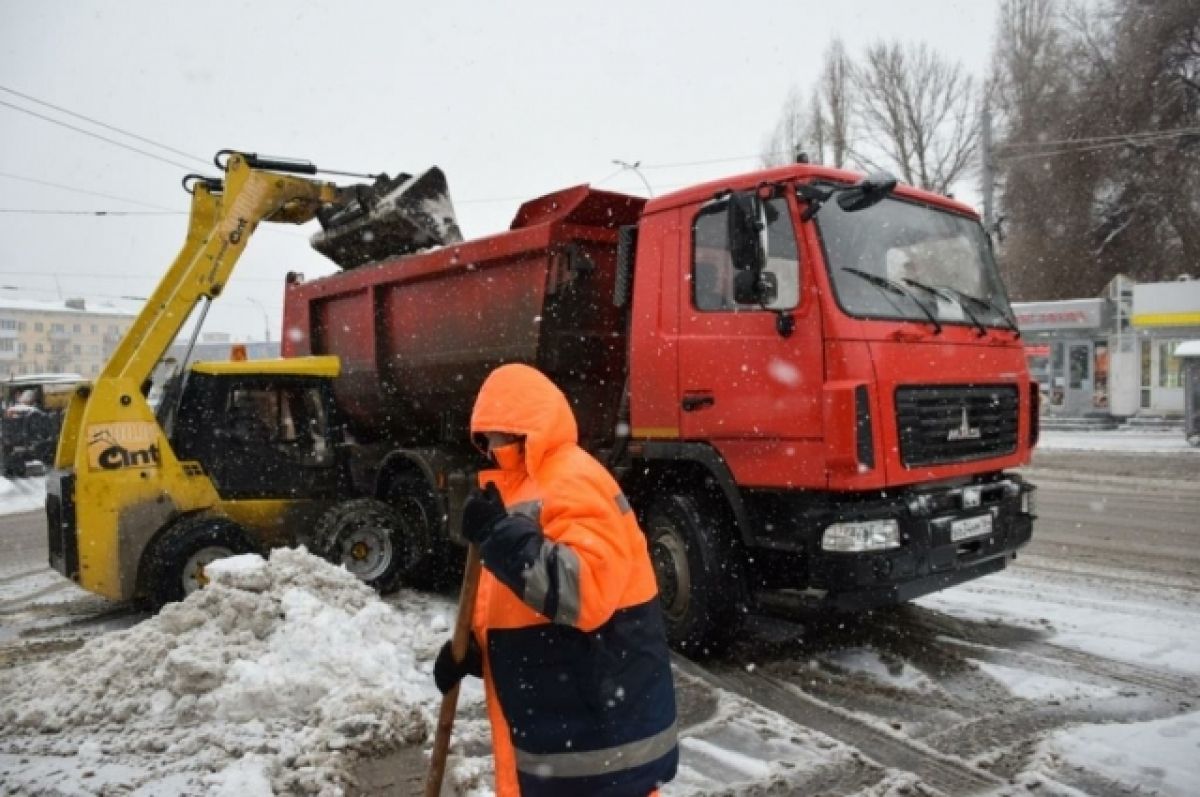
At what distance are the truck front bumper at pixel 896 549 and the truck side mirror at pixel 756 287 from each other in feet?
3.75

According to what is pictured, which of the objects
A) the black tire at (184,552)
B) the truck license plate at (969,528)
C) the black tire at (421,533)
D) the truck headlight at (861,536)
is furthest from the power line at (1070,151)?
the black tire at (184,552)

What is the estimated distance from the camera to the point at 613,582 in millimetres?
2279

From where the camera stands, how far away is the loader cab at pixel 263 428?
287 inches

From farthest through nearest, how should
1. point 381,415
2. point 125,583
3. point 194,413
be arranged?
point 381,415 → point 194,413 → point 125,583

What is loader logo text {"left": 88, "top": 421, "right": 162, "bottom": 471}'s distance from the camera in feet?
21.0

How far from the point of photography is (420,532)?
772 cm

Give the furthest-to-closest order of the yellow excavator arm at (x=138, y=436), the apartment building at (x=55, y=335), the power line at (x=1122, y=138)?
the apartment building at (x=55, y=335) < the power line at (x=1122, y=138) < the yellow excavator arm at (x=138, y=436)

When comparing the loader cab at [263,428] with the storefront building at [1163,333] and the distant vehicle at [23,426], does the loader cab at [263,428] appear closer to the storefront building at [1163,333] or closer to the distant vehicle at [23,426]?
the distant vehicle at [23,426]

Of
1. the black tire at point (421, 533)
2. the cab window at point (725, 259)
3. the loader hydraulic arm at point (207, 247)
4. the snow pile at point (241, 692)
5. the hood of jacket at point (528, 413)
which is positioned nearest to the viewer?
the hood of jacket at point (528, 413)

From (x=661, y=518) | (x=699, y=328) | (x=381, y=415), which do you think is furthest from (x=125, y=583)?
(x=699, y=328)

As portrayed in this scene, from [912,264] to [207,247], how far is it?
556 cm

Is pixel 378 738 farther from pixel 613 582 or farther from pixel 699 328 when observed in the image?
pixel 699 328

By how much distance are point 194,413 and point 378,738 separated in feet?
13.6

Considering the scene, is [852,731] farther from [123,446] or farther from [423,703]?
[123,446]
